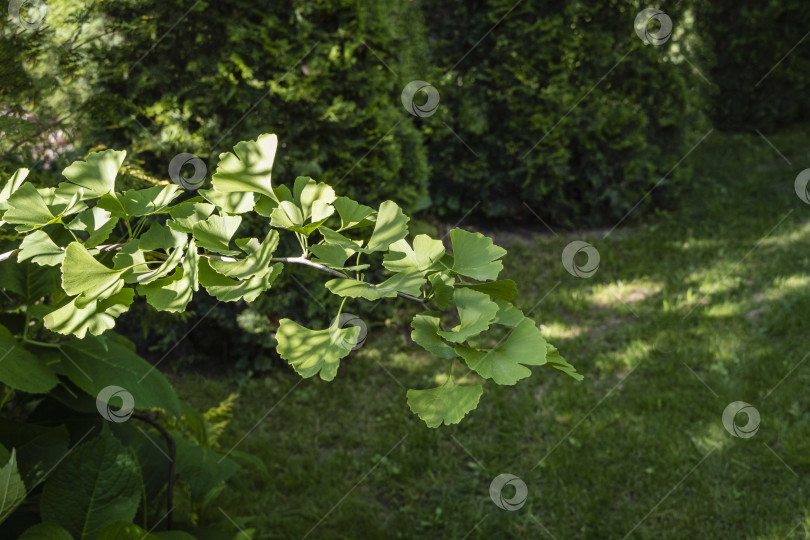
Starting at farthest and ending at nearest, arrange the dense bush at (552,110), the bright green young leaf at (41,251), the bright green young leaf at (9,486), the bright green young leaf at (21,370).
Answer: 1. the dense bush at (552,110)
2. the bright green young leaf at (21,370)
3. the bright green young leaf at (9,486)
4. the bright green young leaf at (41,251)

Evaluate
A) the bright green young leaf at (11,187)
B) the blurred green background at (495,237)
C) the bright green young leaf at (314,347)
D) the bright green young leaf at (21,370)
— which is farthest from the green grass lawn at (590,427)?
the bright green young leaf at (314,347)

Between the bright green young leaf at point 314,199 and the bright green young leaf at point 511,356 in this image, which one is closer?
the bright green young leaf at point 511,356

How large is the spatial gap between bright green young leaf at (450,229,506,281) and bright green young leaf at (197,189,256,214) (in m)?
0.26

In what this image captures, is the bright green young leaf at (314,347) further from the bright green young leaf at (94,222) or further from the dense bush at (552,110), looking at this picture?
the dense bush at (552,110)

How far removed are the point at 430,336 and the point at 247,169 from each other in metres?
0.31

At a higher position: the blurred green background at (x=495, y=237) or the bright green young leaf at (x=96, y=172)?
the bright green young leaf at (x=96, y=172)

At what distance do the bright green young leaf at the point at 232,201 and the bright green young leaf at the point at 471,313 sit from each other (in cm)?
28

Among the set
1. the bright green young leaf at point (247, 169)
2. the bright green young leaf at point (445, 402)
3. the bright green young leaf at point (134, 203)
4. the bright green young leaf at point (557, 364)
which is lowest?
the bright green young leaf at point (445, 402)

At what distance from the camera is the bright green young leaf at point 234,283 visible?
0.67m

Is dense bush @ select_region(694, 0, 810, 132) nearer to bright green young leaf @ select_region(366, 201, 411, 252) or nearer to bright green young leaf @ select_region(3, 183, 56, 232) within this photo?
bright green young leaf @ select_region(366, 201, 411, 252)

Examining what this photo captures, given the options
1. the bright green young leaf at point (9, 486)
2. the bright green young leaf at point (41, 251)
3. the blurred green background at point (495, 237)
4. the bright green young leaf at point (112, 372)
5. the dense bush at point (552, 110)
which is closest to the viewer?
the bright green young leaf at point (41, 251)

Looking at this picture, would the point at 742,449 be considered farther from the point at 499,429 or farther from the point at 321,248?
the point at 321,248

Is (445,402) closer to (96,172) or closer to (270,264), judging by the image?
(270,264)

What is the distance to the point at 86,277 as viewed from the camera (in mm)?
709
